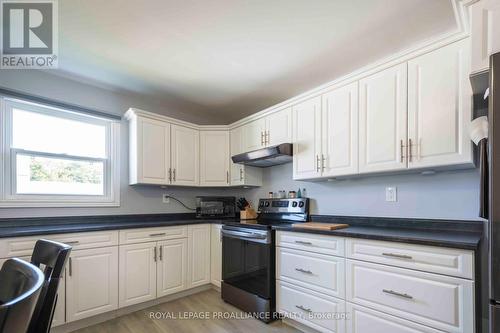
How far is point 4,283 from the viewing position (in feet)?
3.05

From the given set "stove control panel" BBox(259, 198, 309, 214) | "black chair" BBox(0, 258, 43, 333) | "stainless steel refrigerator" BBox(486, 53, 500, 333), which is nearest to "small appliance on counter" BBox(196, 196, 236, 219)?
"stove control panel" BBox(259, 198, 309, 214)

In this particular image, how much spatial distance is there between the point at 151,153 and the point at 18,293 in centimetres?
231

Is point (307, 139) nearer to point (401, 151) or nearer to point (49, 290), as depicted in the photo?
point (401, 151)

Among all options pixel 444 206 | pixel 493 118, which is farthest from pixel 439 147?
pixel 493 118

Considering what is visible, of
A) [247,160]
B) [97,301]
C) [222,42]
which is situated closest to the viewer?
[222,42]

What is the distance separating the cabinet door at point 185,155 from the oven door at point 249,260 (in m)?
0.85

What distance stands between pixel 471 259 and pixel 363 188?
1125 millimetres

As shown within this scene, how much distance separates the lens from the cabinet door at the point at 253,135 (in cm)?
306

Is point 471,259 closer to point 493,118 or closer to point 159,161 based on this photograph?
point 493,118

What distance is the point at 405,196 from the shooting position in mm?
2164

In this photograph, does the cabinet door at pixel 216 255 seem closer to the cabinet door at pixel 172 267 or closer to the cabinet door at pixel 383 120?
the cabinet door at pixel 172 267

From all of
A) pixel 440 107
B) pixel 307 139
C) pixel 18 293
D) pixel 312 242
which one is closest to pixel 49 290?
pixel 18 293

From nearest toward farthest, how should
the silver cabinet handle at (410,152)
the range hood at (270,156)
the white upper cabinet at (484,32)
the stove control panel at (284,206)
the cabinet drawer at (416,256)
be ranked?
the white upper cabinet at (484,32) < the cabinet drawer at (416,256) < the silver cabinet handle at (410,152) < the range hood at (270,156) < the stove control panel at (284,206)

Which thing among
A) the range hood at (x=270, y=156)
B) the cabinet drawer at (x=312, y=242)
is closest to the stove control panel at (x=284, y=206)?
the range hood at (x=270, y=156)
